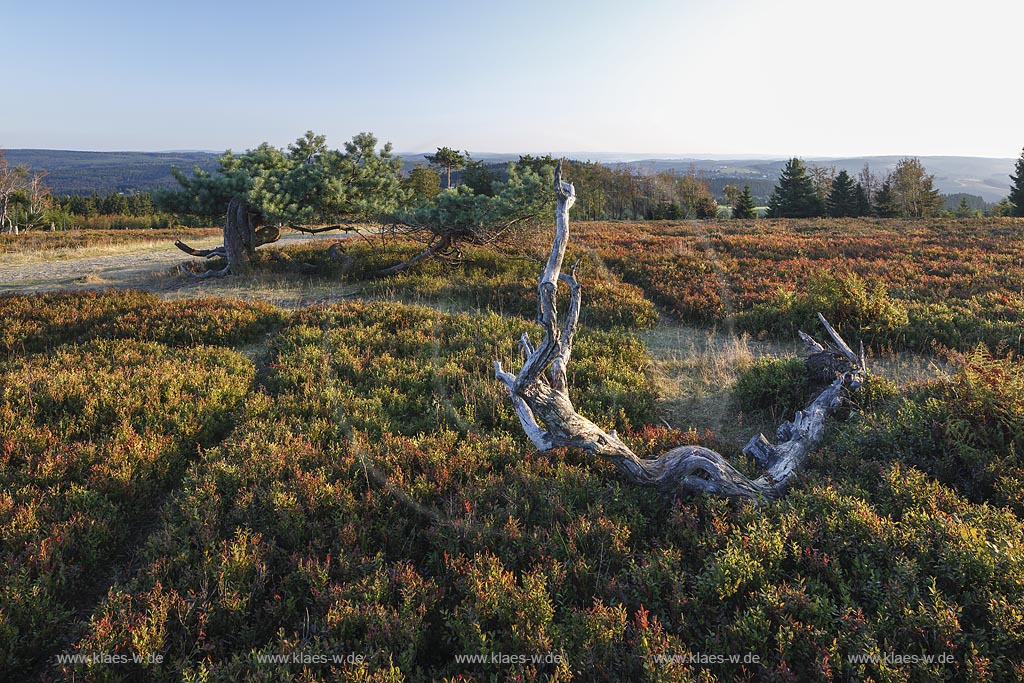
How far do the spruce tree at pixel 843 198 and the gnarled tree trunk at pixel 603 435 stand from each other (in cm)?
6336

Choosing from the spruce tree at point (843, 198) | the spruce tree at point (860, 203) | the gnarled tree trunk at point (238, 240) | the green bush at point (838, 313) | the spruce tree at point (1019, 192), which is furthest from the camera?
the spruce tree at point (843, 198)

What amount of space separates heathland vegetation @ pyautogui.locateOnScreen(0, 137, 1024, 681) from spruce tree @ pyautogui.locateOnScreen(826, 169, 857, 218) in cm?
5727

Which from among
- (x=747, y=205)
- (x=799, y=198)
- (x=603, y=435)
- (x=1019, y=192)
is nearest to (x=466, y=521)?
(x=603, y=435)

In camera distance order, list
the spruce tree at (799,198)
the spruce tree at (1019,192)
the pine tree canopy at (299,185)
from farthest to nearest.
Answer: the spruce tree at (799,198) → the spruce tree at (1019,192) → the pine tree canopy at (299,185)

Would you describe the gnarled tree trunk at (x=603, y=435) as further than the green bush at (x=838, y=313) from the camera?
No

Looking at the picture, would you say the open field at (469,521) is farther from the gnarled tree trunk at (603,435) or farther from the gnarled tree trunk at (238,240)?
the gnarled tree trunk at (238,240)

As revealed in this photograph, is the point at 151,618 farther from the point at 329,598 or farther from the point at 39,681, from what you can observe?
the point at 329,598

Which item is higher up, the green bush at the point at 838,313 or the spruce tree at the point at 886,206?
the spruce tree at the point at 886,206

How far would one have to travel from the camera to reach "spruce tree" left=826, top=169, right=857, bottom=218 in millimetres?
56469

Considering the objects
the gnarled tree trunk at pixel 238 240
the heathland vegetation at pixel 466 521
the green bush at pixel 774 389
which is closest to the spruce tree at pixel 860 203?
the heathland vegetation at pixel 466 521

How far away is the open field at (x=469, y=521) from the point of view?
9.84 ft

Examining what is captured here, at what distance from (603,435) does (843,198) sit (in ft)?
217

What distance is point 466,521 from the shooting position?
13.9ft

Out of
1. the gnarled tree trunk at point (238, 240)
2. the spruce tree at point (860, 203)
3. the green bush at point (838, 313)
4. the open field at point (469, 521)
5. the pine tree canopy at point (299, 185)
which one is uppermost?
the spruce tree at point (860, 203)
